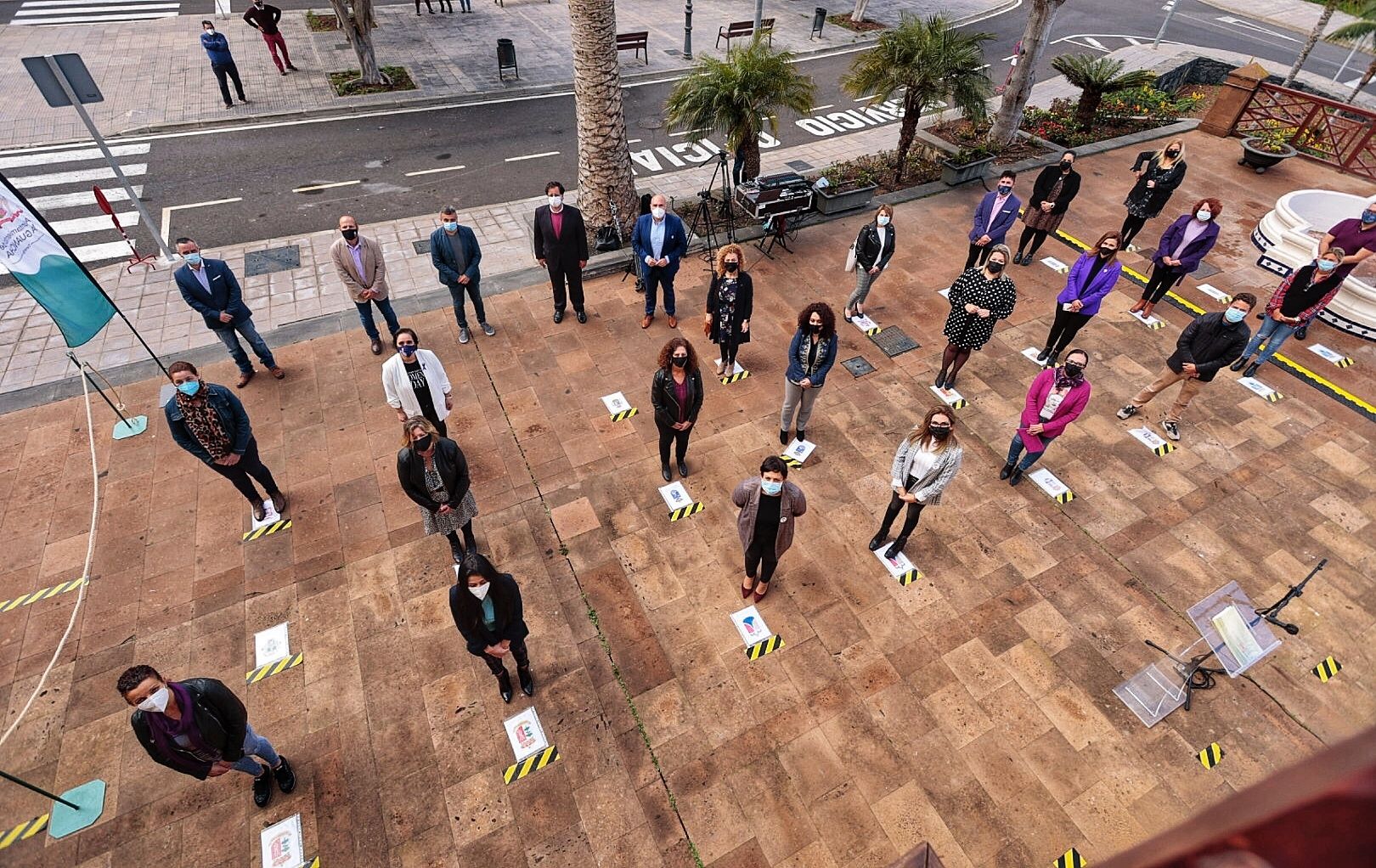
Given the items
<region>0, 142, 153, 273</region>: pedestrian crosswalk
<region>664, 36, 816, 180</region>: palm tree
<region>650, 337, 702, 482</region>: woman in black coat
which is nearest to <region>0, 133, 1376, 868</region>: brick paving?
<region>650, 337, 702, 482</region>: woman in black coat

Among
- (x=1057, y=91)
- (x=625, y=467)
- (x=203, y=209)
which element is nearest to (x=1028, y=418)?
(x=625, y=467)

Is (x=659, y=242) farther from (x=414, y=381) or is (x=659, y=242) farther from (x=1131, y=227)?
(x=1131, y=227)

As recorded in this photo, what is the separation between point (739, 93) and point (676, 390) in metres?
7.01

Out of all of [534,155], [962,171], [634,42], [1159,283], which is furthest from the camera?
[634,42]

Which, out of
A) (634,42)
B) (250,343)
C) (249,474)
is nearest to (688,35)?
(634,42)

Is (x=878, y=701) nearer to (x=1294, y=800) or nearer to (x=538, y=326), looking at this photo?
(x=1294, y=800)

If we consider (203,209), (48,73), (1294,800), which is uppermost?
(1294,800)

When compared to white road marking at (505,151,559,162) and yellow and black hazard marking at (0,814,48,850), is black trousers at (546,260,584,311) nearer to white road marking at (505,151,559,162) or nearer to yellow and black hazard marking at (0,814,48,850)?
white road marking at (505,151,559,162)

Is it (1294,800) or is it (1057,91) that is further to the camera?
(1057,91)

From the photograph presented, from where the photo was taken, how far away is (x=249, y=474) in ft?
24.5

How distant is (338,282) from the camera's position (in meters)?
11.4

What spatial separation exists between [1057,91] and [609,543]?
22.2 meters

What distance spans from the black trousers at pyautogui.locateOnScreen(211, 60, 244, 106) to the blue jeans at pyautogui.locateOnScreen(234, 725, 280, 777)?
59.3 feet

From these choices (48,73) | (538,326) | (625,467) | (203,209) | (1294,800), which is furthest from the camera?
(203,209)
